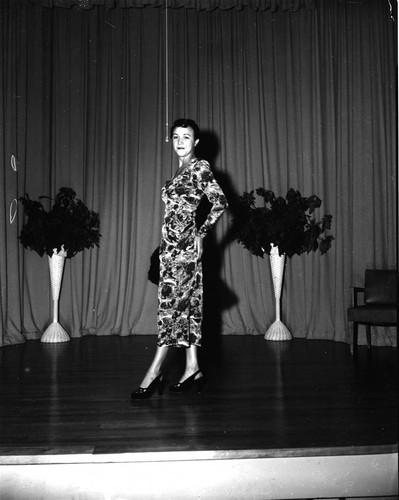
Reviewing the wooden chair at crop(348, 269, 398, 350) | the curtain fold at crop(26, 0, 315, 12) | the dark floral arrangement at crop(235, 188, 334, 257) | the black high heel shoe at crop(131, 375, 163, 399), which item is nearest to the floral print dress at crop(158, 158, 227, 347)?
the black high heel shoe at crop(131, 375, 163, 399)

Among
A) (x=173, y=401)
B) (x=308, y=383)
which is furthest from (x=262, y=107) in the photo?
(x=173, y=401)

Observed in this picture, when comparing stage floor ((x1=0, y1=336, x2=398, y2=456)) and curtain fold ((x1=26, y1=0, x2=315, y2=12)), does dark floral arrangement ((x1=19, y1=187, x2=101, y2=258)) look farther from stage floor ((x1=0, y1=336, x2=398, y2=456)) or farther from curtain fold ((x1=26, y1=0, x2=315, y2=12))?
curtain fold ((x1=26, y1=0, x2=315, y2=12))

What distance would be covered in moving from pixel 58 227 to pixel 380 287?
8.55ft

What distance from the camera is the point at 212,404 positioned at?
320 cm

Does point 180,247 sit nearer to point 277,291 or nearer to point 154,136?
point 277,291

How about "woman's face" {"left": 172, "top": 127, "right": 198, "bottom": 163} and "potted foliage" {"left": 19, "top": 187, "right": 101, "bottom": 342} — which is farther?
"potted foliage" {"left": 19, "top": 187, "right": 101, "bottom": 342}

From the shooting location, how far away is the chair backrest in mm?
4914

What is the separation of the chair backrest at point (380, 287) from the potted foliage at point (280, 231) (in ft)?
1.73

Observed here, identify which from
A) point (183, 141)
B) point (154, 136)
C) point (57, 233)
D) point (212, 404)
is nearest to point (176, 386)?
point (212, 404)

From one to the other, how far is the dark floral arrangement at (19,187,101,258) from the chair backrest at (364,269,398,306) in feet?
7.57

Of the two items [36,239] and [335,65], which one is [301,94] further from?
[36,239]

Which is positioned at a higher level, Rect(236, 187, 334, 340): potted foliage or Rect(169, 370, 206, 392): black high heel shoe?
Rect(236, 187, 334, 340): potted foliage

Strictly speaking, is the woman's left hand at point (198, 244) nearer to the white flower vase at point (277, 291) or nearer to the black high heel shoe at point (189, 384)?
the black high heel shoe at point (189, 384)

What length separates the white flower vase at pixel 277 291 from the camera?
5.46 metres
